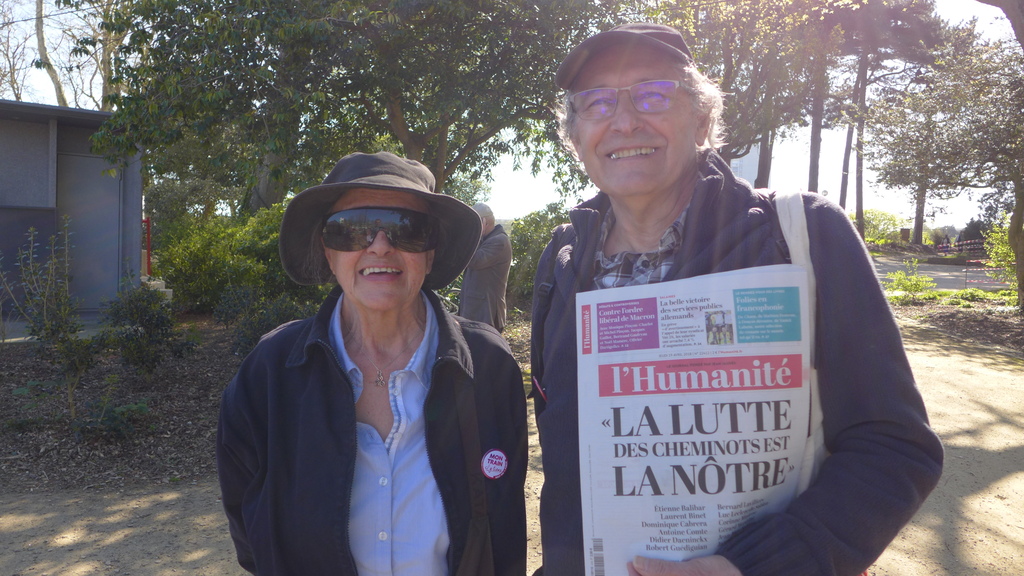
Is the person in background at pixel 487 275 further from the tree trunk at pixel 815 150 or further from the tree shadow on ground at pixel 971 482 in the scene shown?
the tree trunk at pixel 815 150

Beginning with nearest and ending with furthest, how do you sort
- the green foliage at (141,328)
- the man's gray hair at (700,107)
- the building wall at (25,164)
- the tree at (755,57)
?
the man's gray hair at (700,107) < the green foliage at (141,328) < the building wall at (25,164) < the tree at (755,57)

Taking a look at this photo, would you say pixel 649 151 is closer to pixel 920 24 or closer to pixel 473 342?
pixel 473 342

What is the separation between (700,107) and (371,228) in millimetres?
958

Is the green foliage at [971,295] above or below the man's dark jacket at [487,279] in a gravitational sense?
below

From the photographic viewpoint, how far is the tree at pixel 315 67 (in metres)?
7.08

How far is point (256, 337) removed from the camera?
727 cm

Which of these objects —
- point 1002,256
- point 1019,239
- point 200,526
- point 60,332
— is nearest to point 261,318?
point 60,332

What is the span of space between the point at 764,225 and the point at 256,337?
258 inches

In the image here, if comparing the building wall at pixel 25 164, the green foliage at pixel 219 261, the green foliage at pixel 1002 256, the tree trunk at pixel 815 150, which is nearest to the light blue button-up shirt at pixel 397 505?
the green foliage at pixel 219 261

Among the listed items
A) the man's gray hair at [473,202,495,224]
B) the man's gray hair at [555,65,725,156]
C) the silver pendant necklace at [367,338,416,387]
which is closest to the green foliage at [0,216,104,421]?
the man's gray hair at [473,202,495,224]

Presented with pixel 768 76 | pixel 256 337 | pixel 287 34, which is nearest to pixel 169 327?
pixel 256 337

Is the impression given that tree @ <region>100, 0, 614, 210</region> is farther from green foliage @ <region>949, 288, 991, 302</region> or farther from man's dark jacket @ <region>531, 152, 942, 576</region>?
green foliage @ <region>949, 288, 991, 302</region>

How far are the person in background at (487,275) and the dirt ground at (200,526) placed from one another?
1.59 metres

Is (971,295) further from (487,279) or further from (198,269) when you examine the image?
(198,269)
